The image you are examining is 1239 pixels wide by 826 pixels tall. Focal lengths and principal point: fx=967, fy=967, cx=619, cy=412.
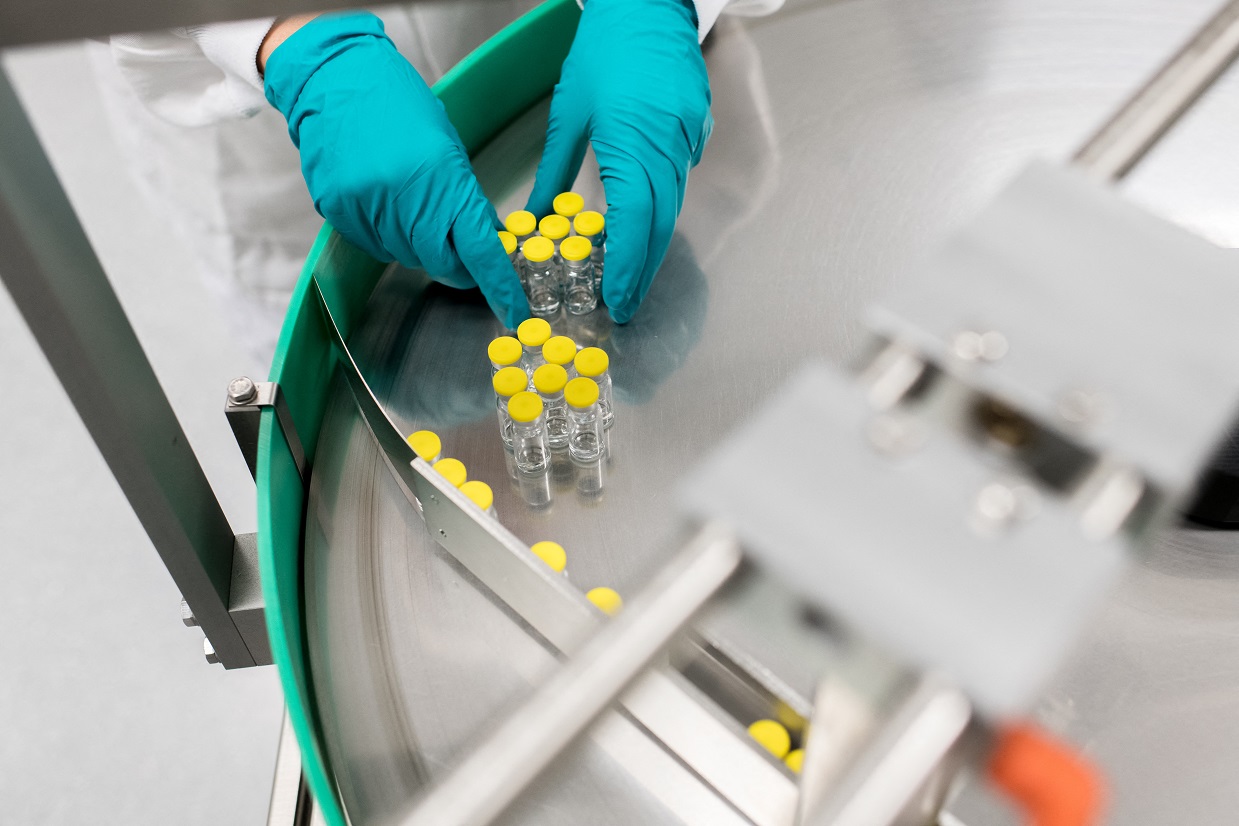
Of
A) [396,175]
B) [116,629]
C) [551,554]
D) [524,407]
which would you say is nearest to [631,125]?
[396,175]

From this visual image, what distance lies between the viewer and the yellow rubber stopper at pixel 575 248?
3.08 ft

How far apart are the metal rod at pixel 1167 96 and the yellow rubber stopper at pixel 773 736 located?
1.43 ft

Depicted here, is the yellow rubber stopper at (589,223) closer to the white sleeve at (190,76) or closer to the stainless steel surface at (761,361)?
the stainless steel surface at (761,361)

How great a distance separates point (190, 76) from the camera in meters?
1.23

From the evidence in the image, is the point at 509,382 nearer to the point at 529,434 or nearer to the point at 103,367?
the point at 529,434

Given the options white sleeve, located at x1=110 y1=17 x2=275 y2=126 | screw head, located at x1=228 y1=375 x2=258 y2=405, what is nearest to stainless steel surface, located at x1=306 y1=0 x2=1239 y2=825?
screw head, located at x1=228 y1=375 x2=258 y2=405

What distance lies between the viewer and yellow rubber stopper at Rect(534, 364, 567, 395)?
2.75 ft

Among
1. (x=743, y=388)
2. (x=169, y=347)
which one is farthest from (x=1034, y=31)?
(x=169, y=347)

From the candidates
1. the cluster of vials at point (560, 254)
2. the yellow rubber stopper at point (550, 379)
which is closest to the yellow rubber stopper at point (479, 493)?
the yellow rubber stopper at point (550, 379)

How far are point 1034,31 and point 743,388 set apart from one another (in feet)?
2.13

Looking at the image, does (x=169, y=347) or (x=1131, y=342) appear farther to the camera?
(x=169, y=347)

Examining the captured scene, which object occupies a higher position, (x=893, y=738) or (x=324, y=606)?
(x=893, y=738)

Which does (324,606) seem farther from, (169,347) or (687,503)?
(169,347)

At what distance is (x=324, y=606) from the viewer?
0.77 metres
